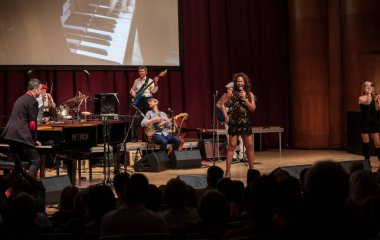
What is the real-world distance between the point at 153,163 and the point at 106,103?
1.45 meters

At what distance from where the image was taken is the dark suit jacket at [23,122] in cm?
720

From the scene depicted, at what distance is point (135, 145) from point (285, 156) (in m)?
3.16

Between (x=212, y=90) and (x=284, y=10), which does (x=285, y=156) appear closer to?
(x=212, y=90)

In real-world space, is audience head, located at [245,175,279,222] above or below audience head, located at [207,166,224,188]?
above

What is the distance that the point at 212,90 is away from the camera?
14.0 m

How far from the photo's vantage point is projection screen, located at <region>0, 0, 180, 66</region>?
37.9 feet

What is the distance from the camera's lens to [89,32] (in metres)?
12.1

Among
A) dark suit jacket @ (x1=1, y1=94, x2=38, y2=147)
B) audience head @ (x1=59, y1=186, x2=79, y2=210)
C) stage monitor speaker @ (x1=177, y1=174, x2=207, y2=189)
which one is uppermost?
dark suit jacket @ (x1=1, y1=94, x2=38, y2=147)

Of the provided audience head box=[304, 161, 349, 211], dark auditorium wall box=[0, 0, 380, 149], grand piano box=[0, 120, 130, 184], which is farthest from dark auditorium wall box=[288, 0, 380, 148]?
audience head box=[304, 161, 349, 211]

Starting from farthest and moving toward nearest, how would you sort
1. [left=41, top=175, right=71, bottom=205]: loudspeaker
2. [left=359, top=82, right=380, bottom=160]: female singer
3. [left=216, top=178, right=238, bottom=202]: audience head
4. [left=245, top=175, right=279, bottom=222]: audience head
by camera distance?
[left=359, top=82, right=380, bottom=160]: female singer, [left=41, top=175, right=71, bottom=205]: loudspeaker, [left=216, top=178, right=238, bottom=202]: audience head, [left=245, top=175, right=279, bottom=222]: audience head

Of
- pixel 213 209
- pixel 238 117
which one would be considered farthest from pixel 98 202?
pixel 238 117

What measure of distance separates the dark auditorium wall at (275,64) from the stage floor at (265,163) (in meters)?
0.92

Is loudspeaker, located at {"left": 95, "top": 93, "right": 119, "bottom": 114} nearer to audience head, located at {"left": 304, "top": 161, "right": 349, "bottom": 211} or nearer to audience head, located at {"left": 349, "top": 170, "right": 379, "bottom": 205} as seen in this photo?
audience head, located at {"left": 349, "top": 170, "right": 379, "bottom": 205}

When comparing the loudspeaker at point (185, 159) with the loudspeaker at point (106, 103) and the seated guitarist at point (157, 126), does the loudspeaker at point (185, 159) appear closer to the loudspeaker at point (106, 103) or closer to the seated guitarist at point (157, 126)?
the seated guitarist at point (157, 126)
